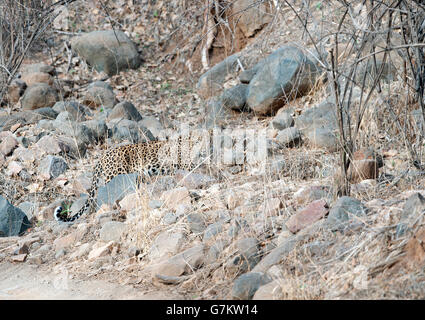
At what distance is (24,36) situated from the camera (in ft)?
26.3

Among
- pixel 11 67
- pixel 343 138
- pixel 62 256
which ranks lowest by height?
pixel 62 256

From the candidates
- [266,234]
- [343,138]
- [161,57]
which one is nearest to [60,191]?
[266,234]

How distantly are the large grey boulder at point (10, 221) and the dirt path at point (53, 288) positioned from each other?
98 centimetres

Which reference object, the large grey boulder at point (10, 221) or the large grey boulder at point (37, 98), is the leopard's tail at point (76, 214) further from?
the large grey boulder at point (37, 98)

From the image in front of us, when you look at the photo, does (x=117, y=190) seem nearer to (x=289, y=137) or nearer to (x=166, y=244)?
(x=166, y=244)

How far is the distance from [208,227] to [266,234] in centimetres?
59

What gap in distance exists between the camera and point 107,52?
13383mm

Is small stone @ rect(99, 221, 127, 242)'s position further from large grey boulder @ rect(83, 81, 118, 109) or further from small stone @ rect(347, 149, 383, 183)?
large grey boulder @ rect(83, 81, 118, 109)

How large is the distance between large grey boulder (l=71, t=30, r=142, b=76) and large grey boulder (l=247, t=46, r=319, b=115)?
4.80 meters

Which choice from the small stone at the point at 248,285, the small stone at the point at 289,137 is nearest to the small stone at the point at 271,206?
the small stone at the point at 248,285

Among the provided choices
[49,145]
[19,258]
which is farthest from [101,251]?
[49,145]

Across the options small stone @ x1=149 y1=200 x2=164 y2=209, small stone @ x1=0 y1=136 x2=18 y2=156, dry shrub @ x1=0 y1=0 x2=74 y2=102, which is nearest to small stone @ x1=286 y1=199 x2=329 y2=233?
small stone @ x1=149 y1=200 x2=164 y2=209

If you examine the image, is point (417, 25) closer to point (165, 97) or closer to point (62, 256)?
point (62, 256)

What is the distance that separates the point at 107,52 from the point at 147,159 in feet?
20.2
